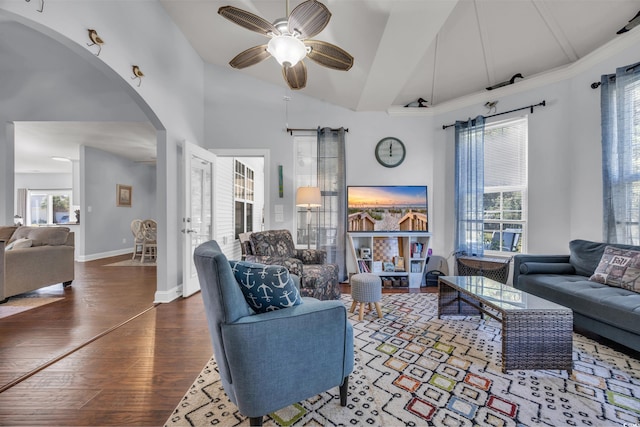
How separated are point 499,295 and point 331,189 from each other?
102 inches

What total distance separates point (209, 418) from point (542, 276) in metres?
3.26

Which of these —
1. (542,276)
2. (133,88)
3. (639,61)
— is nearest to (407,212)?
(542,276)

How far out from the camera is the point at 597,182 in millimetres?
2893

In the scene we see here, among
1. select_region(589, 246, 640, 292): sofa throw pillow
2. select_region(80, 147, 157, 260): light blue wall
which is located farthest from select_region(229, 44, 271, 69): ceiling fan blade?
select_region(80, 147, 157, 260): light blue wall

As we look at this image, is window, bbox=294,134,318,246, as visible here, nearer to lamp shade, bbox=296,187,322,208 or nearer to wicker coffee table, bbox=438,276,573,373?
lamp shade, bbox=296,187,322,208

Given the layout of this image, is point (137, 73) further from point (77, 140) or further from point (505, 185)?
point (505, 185)

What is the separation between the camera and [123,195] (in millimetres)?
6840

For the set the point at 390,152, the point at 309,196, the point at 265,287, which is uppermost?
the point at 390,152

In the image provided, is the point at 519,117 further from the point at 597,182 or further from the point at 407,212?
the point at 407,212

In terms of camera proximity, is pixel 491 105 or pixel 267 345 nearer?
pixel 267 345

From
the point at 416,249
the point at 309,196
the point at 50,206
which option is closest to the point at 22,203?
the point at 50,206

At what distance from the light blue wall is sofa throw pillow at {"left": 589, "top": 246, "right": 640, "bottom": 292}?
867cm

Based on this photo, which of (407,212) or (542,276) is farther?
(407,212)

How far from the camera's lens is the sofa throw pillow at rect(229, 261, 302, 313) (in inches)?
50.5
